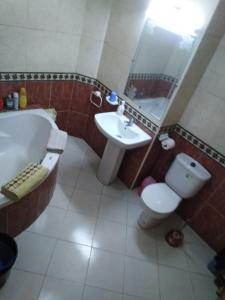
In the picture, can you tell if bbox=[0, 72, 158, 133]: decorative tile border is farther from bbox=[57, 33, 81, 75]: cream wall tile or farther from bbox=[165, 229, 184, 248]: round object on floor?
bbox=[165, 229, 184, 248]: round object on floor

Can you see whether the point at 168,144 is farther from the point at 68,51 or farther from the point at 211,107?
the point at 68,51

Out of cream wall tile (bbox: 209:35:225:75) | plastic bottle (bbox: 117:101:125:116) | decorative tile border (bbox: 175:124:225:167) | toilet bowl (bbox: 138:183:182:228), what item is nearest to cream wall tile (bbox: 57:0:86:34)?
plastic bottle (bbox: 117:101:125:116)

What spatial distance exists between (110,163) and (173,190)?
2.37 feet

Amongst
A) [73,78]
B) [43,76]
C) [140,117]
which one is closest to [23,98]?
[43,76]

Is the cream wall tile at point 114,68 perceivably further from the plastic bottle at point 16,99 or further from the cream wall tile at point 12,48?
the plastic bottle at point 16,99

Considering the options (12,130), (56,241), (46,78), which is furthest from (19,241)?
(46,78)

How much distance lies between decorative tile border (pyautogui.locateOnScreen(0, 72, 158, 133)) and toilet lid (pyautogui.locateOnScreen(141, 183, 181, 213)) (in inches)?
23.2

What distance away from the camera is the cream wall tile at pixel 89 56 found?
2.37 metres

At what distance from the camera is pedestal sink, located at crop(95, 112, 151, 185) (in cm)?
208

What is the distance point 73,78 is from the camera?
2.58m

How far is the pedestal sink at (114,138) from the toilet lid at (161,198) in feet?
1.56

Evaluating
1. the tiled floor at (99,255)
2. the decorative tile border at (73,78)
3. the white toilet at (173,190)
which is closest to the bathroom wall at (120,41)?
the decorative tile border at (73,78)

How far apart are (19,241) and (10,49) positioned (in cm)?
170

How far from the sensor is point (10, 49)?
2.00 metres
